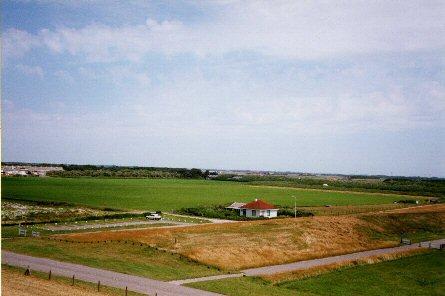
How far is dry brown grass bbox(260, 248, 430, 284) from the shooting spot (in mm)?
41250

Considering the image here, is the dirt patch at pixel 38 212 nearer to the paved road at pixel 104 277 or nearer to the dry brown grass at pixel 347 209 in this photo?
the paved road at pixel 104 277

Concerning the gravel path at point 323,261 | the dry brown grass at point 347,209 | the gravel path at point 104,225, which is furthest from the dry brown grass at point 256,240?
the dry brown grass at point 347,209

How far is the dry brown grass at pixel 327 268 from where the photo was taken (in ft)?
135

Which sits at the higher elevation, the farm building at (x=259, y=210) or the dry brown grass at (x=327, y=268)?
the farm building at (x=259, y=210)

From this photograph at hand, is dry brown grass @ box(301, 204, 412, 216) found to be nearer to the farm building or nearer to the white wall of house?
the white wall of house

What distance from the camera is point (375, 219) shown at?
80500mm

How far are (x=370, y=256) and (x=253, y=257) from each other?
584 inches

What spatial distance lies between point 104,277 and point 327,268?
2380 centimetres

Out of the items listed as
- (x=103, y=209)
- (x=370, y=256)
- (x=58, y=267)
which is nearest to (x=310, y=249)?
(x=370, y=256)

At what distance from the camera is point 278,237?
60.8 metres

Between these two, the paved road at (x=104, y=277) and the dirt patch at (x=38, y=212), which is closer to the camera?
the paved road at (x=104, y=277)

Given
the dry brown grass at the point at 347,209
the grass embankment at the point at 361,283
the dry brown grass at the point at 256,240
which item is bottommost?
the grass embankment at the point at 361,283

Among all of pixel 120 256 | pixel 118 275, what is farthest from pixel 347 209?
pixel 118 275

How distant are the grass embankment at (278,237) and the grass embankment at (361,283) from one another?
26.1 feet
